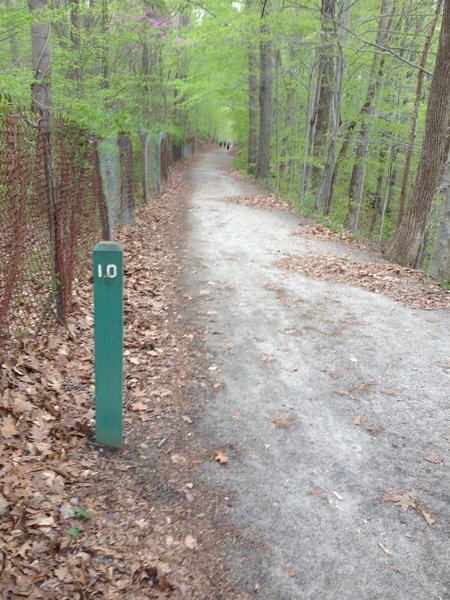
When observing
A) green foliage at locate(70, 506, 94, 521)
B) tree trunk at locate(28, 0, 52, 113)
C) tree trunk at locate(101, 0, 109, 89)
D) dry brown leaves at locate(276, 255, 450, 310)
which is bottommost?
green foliage at locate(70, 506, 94, 521)

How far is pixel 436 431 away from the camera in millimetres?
4078

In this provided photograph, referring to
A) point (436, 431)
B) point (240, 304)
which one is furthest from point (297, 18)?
point (436, 431)

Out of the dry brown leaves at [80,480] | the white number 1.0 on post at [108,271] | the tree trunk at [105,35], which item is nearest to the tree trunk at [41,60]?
the dry brown leaves at [80,480]

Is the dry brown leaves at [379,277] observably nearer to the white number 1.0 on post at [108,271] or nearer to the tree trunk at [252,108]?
the white number 1.0 on post at [108,271]

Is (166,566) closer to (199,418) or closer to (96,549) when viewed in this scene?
(96,549)

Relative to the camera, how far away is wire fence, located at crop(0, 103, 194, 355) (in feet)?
13.3

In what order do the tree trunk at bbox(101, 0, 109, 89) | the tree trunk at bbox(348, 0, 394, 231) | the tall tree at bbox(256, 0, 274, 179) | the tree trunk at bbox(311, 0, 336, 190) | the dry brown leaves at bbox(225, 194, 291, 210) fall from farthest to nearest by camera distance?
the tall tree at bbox(256, 0, 274, 179)
the dry brown leaves at bbox(225, 194, 291, 210)
the tree trunk at bbox(348, 0, 394, 231)
the tree trunk at bbox(101, 0, 109, 89)
the tree trunk at bbox(311, 0, 336, 190)

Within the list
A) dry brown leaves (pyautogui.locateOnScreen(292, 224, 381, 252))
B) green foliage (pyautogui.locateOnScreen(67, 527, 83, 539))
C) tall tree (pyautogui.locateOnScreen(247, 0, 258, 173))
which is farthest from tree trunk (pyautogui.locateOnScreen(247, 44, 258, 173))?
green foliage (pyautogui.locateOnScreen(67, 527, 83, 539))

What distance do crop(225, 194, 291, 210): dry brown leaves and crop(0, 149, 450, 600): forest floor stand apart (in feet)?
30.3

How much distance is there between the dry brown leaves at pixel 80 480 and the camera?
2545 mm

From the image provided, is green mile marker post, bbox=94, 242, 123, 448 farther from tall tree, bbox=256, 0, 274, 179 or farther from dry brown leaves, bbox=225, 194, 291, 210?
tall tree, bbox=256, 0, 274, 179

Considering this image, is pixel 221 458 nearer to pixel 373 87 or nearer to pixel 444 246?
pixel 444 246

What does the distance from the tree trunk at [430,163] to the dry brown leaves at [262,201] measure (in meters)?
6.02

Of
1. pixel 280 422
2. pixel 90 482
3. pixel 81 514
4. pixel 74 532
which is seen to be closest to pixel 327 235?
pixel 280 422
